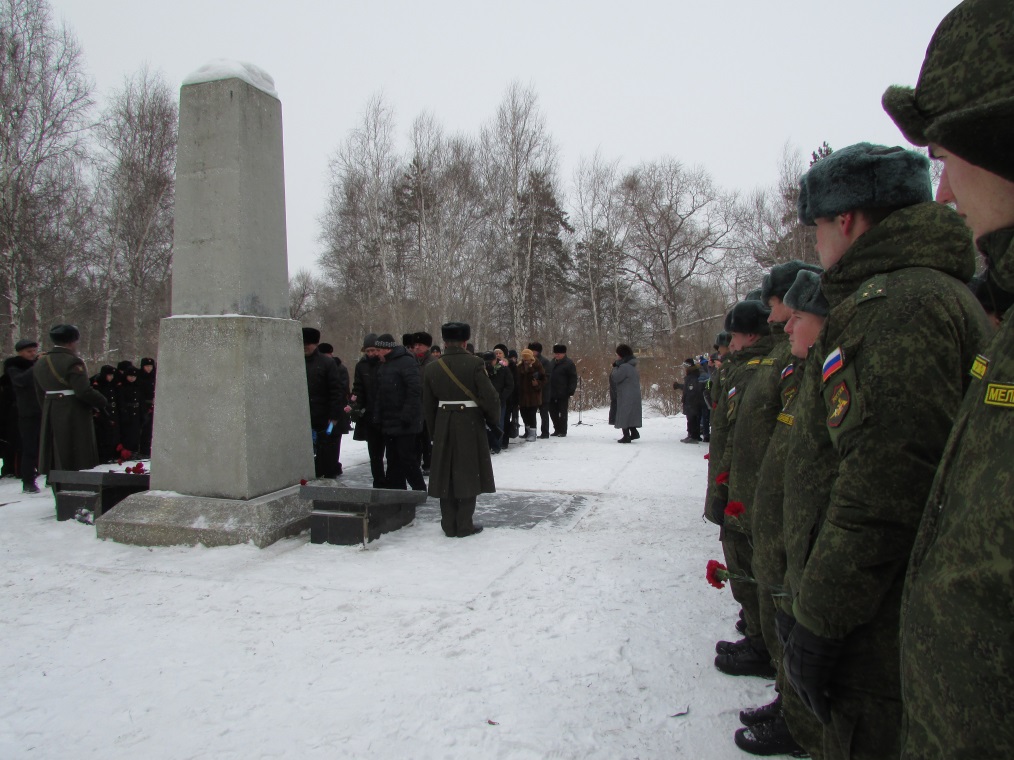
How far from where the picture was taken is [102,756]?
2.46 metres

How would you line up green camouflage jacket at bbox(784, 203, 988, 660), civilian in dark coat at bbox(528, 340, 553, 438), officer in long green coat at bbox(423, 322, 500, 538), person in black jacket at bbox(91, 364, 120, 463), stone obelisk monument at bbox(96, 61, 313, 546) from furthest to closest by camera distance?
civilian in dark coat at bbox(528, 340, 553, 438) → person in black jacket at bbox(91, 364, 120, 463) → officer in long green coat at bbox(423, 322, 500, 538) → stone obelisk monument at bbox(96, 61, 313, 546) → green camouflage jacket at bbox(784, 203, 988, 660)

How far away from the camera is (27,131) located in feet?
59.7

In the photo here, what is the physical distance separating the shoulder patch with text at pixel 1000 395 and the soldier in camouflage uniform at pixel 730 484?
2.01 meters

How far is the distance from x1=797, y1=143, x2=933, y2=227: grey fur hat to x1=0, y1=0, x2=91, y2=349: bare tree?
20.8 m

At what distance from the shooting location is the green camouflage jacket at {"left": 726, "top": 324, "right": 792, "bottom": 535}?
9.45 ft

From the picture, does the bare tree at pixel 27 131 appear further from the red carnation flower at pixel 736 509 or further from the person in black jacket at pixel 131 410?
the red carnation flower at pixel 736 509

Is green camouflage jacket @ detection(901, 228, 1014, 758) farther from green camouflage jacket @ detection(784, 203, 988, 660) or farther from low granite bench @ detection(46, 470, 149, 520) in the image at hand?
low granite bench @ detection(46, 470, 149, 520)

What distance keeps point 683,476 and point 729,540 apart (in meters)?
5.06

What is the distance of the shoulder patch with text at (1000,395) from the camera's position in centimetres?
82

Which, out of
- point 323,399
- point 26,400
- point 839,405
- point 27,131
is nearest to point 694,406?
point 323,399

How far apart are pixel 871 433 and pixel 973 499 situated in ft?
1.68

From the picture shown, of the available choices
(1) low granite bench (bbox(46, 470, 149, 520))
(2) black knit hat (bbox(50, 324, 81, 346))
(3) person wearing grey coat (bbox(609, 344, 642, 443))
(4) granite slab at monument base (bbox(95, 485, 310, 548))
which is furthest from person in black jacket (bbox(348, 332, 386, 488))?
(3) person wearing grey coat (bbox(609, 344, 642, 443))

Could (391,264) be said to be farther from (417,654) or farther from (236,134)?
(417,654)

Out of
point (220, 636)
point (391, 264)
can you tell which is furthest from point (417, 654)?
point (391, 264)
